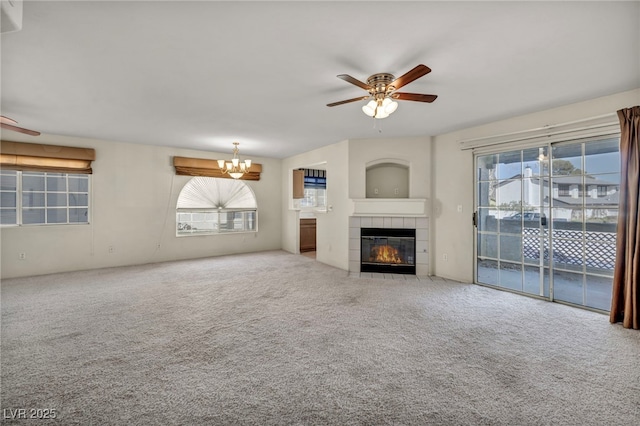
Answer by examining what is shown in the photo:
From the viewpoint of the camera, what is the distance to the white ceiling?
5.64ft

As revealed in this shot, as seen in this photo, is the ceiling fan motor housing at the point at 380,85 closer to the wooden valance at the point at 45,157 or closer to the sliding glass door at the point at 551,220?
the sliding glass door at the point at 551,220

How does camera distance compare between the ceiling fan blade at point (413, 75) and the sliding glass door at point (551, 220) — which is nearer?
the ceiling fan blade at point (413, 75)

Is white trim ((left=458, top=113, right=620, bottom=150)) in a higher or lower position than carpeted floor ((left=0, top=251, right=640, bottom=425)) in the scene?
higher

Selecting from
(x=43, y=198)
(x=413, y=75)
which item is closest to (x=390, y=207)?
(x=413, y=75)

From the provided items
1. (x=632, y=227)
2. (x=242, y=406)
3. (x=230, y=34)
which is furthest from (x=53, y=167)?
(x=632, y=227)

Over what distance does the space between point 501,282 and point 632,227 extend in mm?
1589

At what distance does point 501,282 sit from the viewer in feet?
13.1

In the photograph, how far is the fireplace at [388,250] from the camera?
4.84 m

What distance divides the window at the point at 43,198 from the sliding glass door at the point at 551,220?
6.89 meters

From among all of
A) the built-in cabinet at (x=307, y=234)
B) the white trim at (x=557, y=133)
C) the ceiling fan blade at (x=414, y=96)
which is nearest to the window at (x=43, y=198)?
the built-in cabinet at (x=307, y=234)

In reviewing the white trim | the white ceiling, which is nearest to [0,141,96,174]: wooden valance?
the white ceiling

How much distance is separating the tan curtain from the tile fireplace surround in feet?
7.43

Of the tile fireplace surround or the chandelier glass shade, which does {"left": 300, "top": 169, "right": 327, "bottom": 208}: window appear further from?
the chandelier glass shade

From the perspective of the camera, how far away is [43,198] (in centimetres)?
473
